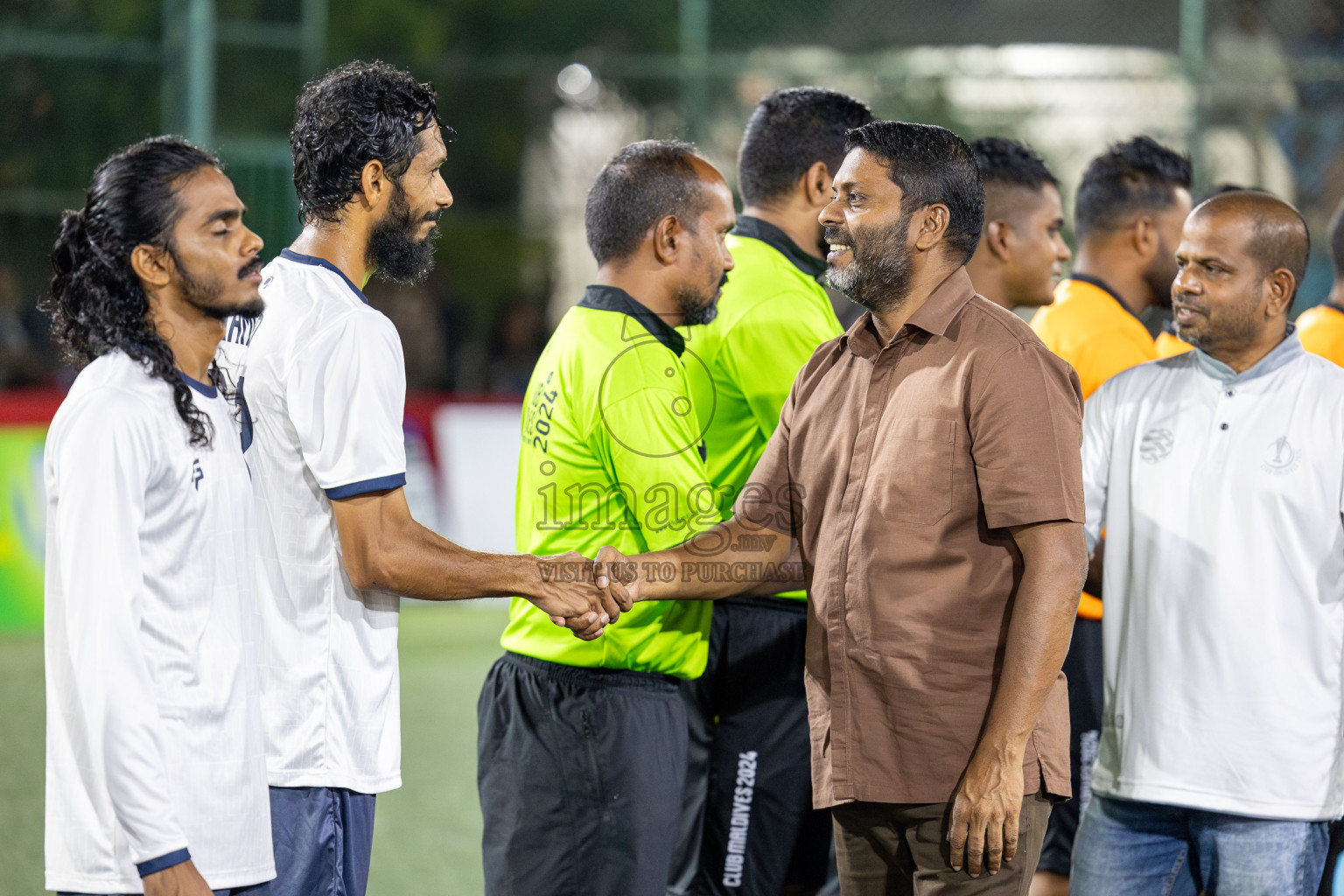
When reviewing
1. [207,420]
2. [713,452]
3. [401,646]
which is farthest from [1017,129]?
[207,420]

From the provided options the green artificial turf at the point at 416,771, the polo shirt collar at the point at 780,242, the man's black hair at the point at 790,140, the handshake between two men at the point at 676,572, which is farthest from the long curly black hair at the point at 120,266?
the green artificial turf at the point at 416,771

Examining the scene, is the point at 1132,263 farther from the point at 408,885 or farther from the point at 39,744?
the point at 39,744

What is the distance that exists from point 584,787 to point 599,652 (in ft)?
1.12

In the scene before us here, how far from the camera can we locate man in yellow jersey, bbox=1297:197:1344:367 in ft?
16.9

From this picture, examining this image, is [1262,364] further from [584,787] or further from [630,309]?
[584,787]

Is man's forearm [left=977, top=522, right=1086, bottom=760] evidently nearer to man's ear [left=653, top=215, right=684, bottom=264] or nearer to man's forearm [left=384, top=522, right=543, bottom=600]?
man's forearm [left=384, top=522, right=543, bottom=600]

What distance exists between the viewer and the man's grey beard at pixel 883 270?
10.2 ft

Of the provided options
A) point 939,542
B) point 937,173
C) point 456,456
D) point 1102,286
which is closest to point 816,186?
point 1102,286

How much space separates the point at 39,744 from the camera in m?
6.96

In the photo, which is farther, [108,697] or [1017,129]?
[1017,129]

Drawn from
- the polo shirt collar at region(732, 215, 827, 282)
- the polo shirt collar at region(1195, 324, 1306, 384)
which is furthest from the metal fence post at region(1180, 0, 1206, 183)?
the polo shirt collar at region(1195, 324, 1306, 384)

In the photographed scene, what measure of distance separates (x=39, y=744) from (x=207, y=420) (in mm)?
5235

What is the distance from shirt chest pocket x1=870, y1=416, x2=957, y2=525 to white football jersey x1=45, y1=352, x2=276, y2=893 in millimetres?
1325

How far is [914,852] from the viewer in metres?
2.91
